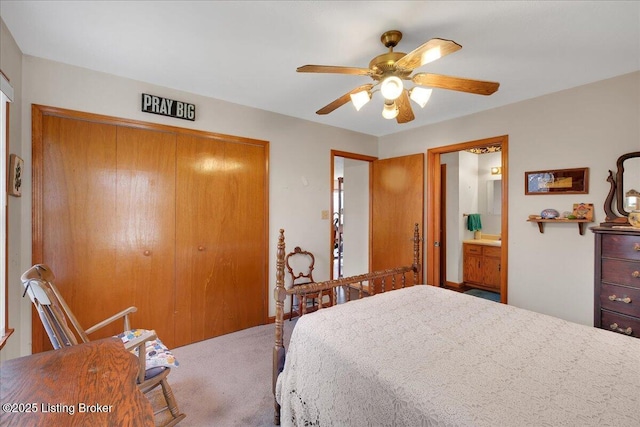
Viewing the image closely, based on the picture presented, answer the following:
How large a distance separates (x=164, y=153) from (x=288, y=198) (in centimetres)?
138

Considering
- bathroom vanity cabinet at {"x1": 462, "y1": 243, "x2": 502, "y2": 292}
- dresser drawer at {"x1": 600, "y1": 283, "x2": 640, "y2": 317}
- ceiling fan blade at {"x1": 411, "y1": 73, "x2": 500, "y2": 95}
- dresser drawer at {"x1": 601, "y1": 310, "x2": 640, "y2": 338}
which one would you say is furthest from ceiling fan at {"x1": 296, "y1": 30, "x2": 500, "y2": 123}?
bathroom vanity cabinet at {"x1": 462, "y1": 243, "x2": 502, "y2": 292}

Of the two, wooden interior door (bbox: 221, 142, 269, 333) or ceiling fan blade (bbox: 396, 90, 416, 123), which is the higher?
ceiling fan blade (bbox: 396, 90, 416, 123)

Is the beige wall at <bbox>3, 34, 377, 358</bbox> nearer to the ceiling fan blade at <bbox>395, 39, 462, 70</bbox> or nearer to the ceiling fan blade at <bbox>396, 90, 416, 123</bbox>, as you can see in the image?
the ceiling fan blade at <bbox>396, 90, 416, 123</bbox>

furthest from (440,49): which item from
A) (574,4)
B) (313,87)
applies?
(313,87)

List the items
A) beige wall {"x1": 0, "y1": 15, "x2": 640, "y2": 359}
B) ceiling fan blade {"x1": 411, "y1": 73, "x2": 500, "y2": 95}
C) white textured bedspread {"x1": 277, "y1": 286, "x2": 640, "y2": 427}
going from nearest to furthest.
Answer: white textured bedspread {"x1": 277, "y1": 286, "x2": 640, "y2": 427}, ceiling fan blade {"x1": 411, "y1": 73, "x2": 500, "y2": 95}, beige wall {"x1": 0, "y1": 15, "x2": 640, "y2": 359}

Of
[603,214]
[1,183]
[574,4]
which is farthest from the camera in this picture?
[603,214]

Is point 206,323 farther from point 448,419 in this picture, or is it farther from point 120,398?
point 448,419

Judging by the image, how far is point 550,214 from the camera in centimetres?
260

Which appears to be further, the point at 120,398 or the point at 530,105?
the point at 530,105

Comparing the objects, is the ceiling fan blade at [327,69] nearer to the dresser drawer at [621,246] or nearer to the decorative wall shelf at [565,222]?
the dresser drawer at [621,246]

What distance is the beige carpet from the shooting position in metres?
1.78

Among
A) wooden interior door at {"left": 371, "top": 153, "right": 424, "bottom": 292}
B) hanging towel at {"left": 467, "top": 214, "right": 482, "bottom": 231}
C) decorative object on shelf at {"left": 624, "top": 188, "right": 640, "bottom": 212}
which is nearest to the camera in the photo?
decorative object on shelf at {"left": 624, "top": 188, "right": 640, "bottom": 212}

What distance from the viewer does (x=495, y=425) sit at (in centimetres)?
83

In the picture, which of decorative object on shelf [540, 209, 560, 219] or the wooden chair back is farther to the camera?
the wooden chair back
